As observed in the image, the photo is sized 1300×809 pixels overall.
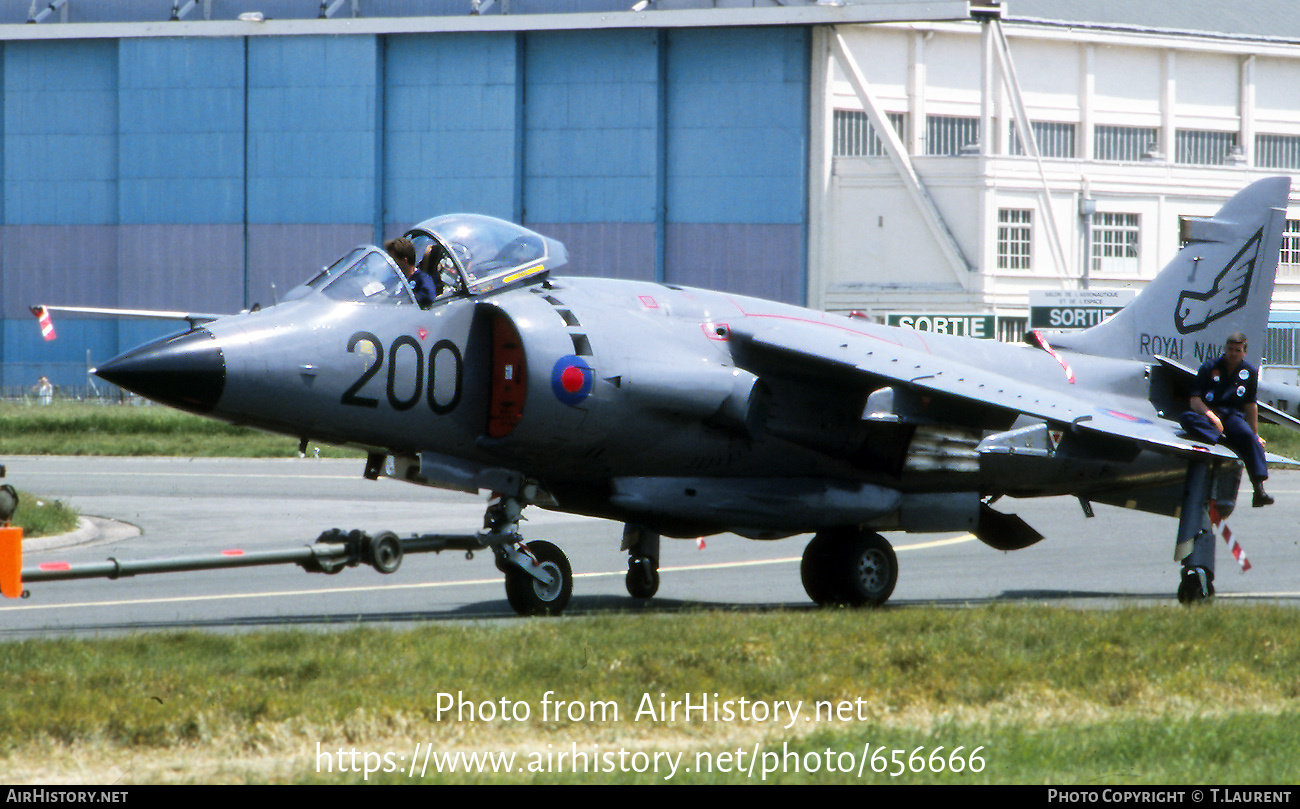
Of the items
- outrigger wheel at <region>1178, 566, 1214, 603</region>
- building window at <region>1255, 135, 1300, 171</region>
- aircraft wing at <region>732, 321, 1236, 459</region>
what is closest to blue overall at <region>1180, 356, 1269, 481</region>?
aircraft wing at <region>732, 321, 1236, 459</region>

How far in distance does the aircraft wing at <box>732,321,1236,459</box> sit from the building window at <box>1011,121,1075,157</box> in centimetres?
4671

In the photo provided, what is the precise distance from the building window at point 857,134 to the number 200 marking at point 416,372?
44.1 meters

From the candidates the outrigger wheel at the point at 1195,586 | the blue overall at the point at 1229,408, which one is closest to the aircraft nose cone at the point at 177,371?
the outrigger wheel at the point at 1195,586

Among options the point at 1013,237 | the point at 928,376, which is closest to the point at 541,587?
the point at 928,376

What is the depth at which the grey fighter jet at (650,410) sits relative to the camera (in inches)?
477

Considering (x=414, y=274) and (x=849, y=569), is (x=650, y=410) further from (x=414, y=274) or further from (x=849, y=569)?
(x=849, y=569)

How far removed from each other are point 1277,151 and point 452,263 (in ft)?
190

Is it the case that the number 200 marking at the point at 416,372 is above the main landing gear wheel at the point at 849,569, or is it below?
above

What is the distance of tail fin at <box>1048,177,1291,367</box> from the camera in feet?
53.7

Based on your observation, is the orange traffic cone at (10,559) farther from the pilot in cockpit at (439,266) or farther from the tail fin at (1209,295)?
the tail fin at (1209,295)

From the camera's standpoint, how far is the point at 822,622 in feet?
Result: 38.1

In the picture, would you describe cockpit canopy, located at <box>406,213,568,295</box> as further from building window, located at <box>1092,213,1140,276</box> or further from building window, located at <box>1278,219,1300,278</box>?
building window, located at <box>1278,219,1300,278</box>

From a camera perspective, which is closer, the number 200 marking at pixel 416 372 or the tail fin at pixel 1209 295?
the number 200 marking at pixel 416 372

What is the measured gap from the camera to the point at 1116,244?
55.7 meters
